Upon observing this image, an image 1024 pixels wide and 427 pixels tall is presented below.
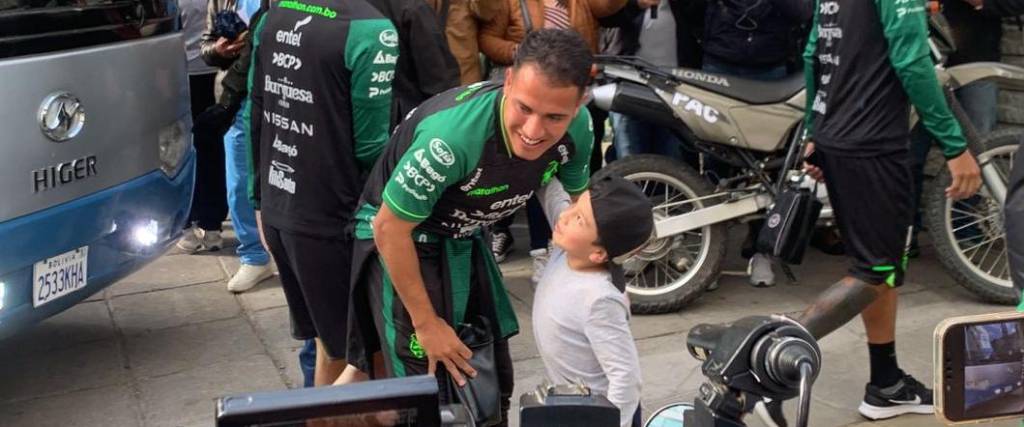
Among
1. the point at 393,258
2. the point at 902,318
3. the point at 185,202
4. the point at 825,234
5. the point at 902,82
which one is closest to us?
the point at 393,258

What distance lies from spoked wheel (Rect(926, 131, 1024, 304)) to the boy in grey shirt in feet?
9.71

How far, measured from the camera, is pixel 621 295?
3172 millimetres

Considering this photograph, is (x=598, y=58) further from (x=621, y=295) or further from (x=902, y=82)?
(x=621, y=295)

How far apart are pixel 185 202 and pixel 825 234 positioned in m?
3.53

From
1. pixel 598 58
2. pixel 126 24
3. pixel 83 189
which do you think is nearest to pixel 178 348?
pixel 83 189

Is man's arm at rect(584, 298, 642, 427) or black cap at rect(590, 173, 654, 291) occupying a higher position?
black cap at rect(590, 173, 654, 291)

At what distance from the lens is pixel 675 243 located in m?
5.76

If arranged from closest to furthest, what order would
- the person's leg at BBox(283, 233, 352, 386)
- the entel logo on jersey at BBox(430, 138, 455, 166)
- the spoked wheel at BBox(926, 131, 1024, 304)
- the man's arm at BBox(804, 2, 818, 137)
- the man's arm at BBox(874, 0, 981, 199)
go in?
1. the entel logo on jersey at BBox(430, 138, 455, 166)
2. the person's leg at BBox(283, 233, 352, 386)
3. the man's arm at BBox(874, 0, 981, 199)
4. the man's arm at BBox(804, 2, 818, 137)
5. the spoked wheel at BBox(926, 131, 1024, 304)

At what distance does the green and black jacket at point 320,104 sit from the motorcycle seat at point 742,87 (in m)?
2.42

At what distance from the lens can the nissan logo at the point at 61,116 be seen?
4.15 metres

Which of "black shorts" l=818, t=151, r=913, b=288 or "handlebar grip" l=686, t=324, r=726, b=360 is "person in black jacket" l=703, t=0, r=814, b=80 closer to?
"black shorts" l=818, t=151, r=913, b=288

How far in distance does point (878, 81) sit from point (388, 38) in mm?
1866

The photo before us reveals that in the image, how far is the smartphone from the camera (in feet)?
6.34

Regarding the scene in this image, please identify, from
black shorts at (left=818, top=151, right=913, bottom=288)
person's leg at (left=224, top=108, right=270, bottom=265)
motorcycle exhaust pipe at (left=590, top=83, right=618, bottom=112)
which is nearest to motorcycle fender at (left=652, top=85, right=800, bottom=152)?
motorcycle exhaust pipe at (left=590, top=83, right=618, bottom=112)
